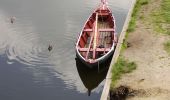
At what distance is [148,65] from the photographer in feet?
47.8

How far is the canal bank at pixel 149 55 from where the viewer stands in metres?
12.7

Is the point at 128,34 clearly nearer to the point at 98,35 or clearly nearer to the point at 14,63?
the point at 98,35

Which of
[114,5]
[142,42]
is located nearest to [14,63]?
[142,42]

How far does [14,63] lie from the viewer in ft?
63.3

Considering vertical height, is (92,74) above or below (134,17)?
below

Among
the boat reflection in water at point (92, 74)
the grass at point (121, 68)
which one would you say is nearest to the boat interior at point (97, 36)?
the boat reflection in water at point (92, 74)

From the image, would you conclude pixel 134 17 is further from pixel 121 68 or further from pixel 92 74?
pixel 121 68

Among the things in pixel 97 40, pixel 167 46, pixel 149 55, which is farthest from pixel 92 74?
pixel 167 46

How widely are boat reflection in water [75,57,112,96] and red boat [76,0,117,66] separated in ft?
1.83

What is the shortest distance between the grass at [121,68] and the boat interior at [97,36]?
10.5ft

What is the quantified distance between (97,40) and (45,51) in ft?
9.40

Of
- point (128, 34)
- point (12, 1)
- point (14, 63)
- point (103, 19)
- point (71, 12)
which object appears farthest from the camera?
point (12, 1)

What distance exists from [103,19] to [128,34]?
19.5 feet

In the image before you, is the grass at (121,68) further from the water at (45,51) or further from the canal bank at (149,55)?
the water at (45,51)
